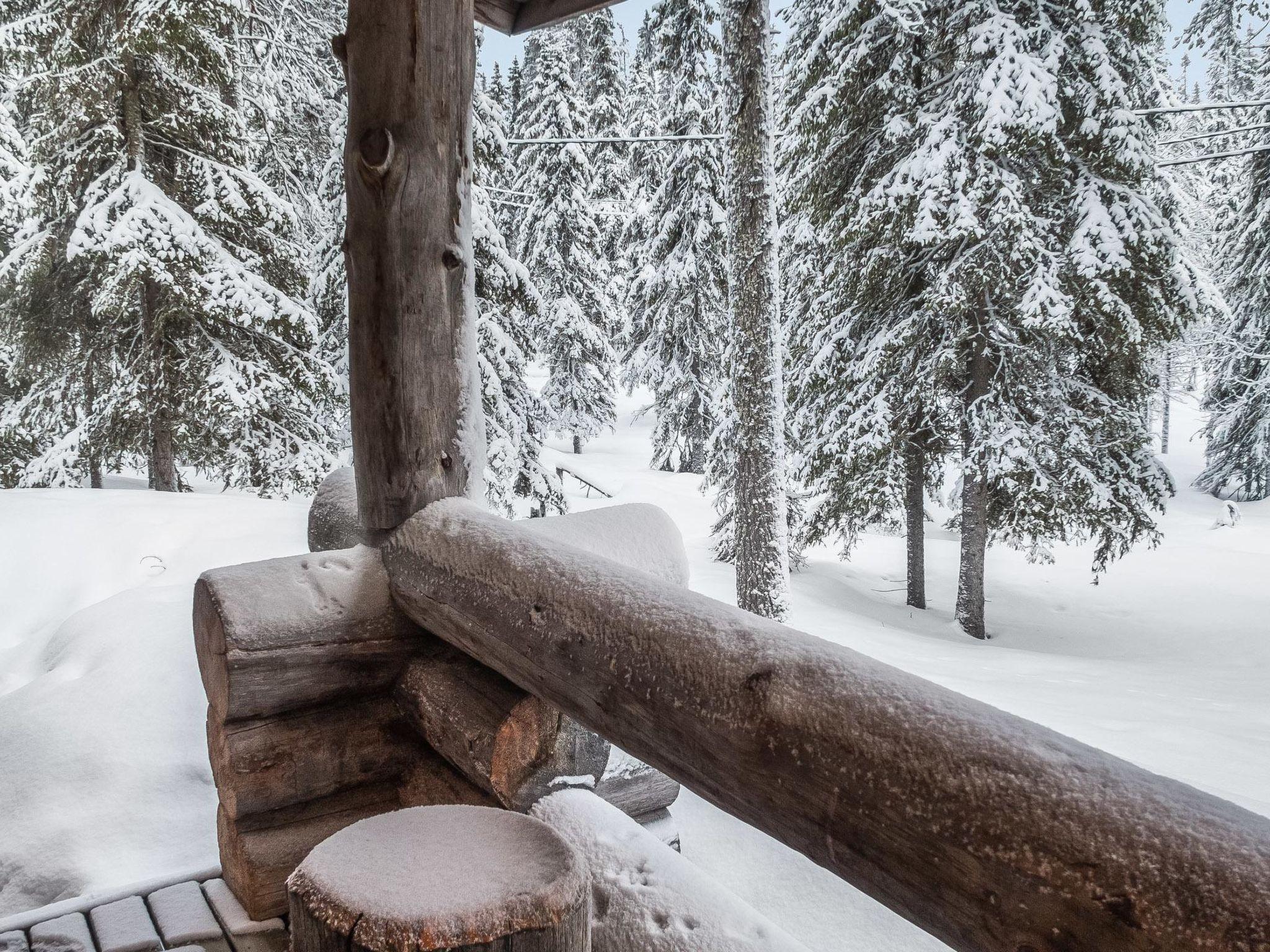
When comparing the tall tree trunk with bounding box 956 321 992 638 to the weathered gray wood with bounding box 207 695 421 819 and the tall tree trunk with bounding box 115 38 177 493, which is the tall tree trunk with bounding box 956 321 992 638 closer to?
the weathered gray wood with bounding box 207 695 421 819

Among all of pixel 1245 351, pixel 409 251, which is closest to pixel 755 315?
pixel 409 251

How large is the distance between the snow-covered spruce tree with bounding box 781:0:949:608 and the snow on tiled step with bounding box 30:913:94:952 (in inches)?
378

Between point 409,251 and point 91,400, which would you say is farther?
point 91,400

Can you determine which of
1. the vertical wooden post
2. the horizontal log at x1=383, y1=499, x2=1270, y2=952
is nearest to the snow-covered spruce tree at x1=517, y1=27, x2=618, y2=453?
the vertical wooden post

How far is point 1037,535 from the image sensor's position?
10.6 meters

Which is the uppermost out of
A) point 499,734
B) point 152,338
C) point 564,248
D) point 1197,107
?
point 564,248

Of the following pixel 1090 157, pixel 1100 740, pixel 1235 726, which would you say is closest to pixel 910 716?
pixel 1100 740

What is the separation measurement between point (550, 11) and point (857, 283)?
8.14m

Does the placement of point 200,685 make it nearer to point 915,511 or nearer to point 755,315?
point 755,315

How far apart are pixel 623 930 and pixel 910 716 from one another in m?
1.14

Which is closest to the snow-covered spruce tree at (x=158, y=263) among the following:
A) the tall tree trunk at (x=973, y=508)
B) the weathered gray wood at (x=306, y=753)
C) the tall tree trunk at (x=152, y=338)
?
the tall tree trunk at (x=152, y=338)

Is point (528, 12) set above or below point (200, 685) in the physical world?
above

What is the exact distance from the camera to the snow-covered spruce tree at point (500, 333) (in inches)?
377

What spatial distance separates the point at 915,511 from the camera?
12367 millimetres
